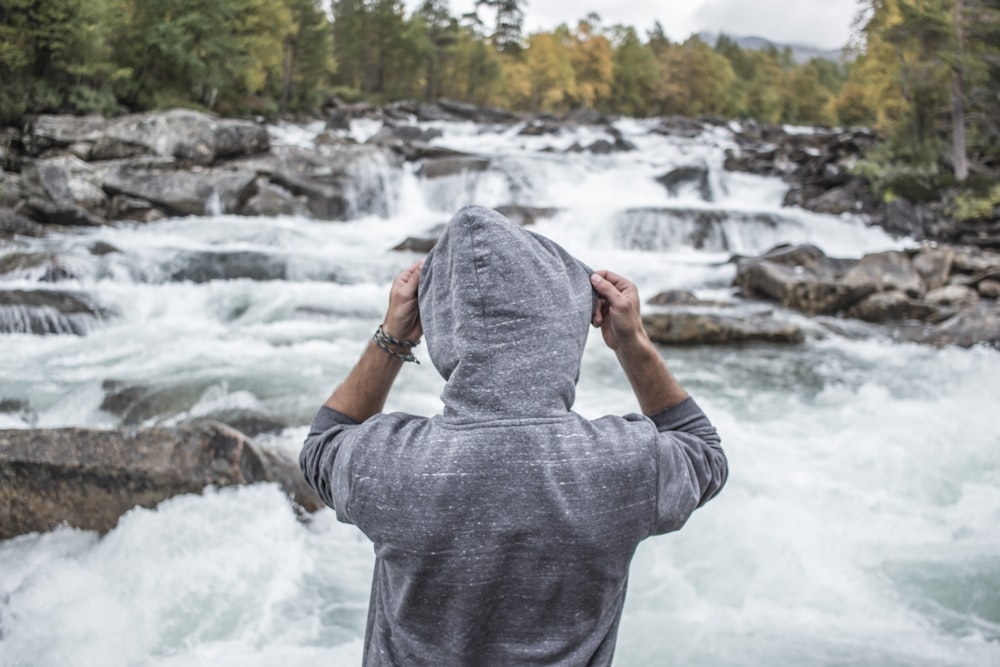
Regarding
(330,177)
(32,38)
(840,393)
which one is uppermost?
(32,38)

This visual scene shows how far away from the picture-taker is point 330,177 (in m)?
18.2

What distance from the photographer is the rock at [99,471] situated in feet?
12.2

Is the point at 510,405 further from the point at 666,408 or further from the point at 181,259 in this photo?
the point at 181,259

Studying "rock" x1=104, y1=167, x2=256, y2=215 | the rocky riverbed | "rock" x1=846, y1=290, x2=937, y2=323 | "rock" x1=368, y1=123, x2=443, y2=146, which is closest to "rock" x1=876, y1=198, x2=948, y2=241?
the rocky riverbed

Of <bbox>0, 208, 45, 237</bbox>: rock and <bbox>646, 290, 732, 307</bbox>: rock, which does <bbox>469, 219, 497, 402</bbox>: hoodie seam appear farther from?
<bbox>0, 208, 45, 237</bbox>: rock

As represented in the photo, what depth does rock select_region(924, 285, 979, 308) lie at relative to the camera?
11508 millimetres

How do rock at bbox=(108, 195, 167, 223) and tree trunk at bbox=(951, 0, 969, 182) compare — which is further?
tree trunk at bbox=(951, 0, 969, 182)

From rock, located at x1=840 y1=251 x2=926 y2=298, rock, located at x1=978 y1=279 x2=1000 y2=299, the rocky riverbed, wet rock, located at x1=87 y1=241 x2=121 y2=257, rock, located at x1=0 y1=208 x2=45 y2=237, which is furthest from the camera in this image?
rock, located at x1=0 y1=208 x2=45 y2=237

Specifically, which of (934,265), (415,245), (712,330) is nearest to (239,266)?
(415,245)

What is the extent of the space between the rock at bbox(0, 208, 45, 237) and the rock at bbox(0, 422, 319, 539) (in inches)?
434

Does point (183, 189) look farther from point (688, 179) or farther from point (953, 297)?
point (953, 297)

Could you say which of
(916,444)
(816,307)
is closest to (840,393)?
(916,444)

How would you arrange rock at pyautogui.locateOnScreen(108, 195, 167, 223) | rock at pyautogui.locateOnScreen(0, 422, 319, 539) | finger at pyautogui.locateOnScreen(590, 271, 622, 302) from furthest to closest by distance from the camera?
rock at pyautogui.locateOnScreen(108, 195, 167, 223) < rock at pyautogui.locateOnScreen(0, 422, 319, 539) < finger at pyautogui.locateOnScreen(590, 271, 622, 302)

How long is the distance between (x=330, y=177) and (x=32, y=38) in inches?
377
